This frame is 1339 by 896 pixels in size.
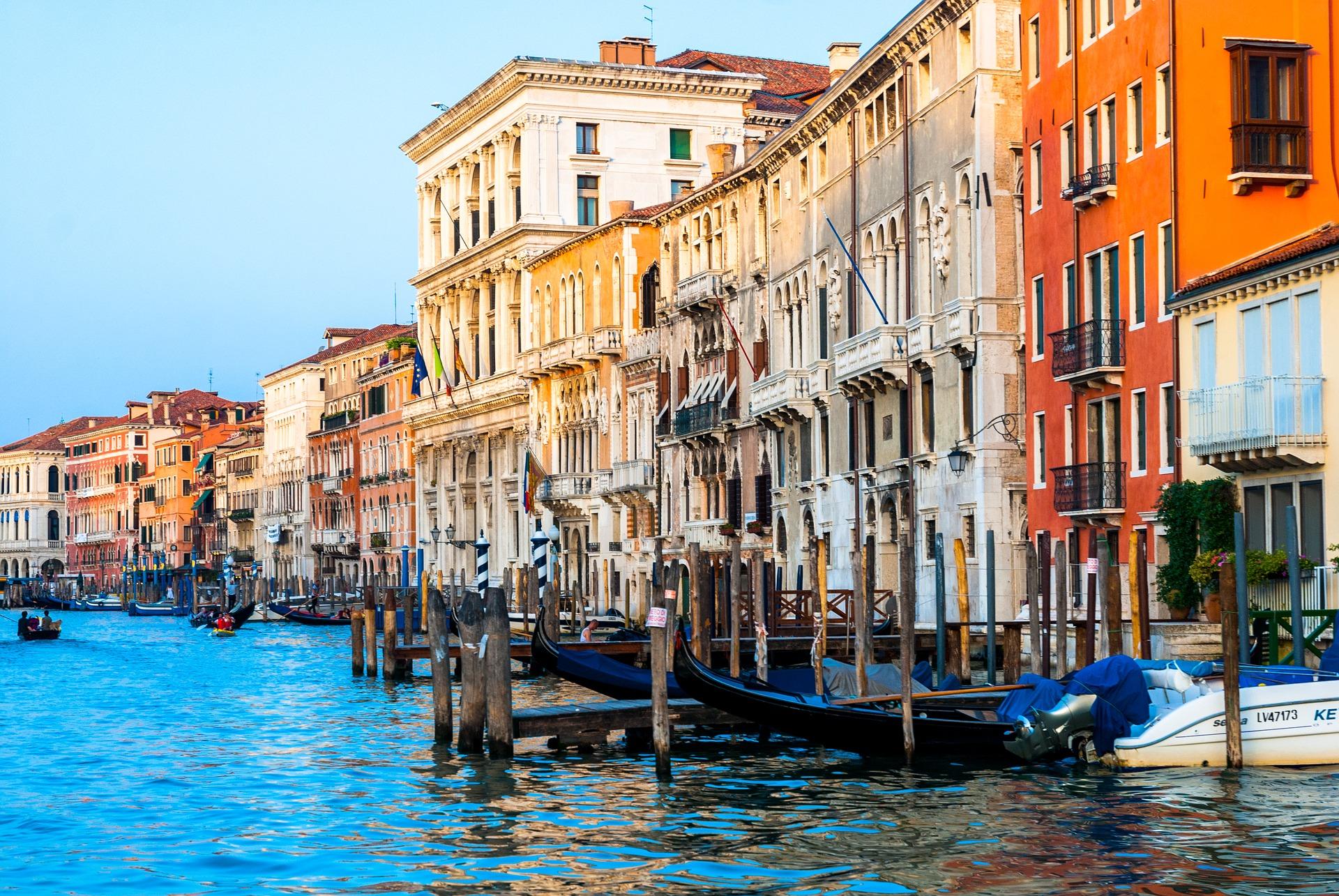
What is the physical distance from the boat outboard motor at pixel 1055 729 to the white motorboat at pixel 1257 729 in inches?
15.3

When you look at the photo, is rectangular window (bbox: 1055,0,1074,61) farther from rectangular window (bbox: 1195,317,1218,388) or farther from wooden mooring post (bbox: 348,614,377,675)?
wooden mooring post (bbox: 348,614,377,675)

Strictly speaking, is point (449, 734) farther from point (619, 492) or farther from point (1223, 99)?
point (619, 492)

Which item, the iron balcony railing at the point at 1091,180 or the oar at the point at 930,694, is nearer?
the oar at the point at 930,694

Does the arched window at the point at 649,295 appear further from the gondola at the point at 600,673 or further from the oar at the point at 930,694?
the oar at the point at 930,694

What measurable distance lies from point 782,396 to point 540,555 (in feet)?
32.5

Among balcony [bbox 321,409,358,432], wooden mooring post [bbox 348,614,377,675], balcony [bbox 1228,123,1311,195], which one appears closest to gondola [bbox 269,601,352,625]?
balcony [bbox 321,409,358,432]

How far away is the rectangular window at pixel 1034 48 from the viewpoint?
91.2ft

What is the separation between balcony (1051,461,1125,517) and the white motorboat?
8.20m

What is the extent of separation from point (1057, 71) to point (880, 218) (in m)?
6.14

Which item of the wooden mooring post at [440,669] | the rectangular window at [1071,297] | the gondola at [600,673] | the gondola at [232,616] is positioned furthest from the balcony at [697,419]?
the wooden mooring post at [440,669]

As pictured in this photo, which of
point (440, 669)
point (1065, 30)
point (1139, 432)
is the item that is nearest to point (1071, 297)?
point (1139, 432)

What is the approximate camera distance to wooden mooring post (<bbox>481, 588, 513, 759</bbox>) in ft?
58.5

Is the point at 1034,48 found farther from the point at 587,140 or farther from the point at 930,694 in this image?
the point at 587,140

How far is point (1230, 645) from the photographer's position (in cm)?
1570
